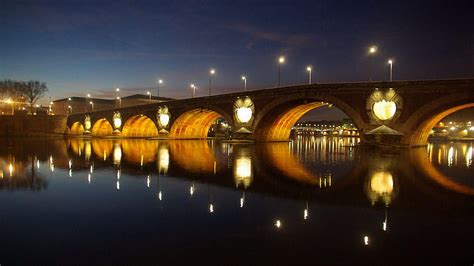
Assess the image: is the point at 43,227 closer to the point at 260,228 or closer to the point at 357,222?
the point at 260,228

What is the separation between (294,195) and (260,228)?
394 cm

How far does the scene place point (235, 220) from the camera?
26.9 ft

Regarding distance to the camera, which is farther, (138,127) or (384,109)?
(138,127)

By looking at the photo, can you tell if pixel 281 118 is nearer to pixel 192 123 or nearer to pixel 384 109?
pixel 384 109

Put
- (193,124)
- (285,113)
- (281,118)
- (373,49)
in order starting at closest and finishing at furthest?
(373,49) < (285,113) < (281,118) < (193,124)

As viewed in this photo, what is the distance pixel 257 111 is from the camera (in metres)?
41.2

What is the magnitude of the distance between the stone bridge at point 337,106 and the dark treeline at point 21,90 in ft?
148

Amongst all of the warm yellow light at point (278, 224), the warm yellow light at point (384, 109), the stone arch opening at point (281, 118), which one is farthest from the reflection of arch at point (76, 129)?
the warm yellow light at point (278, 224)

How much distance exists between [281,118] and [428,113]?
19.4 meters

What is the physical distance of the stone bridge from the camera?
94.4 ft

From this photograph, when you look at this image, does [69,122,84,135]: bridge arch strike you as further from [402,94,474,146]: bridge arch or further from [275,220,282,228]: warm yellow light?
[275,220,282,228]: warm yellow light

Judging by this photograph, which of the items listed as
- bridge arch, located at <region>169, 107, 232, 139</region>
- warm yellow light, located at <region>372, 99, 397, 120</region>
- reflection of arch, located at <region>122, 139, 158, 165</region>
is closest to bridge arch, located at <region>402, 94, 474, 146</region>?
warm yellow light, located at <region>372, 99, 397, 120</region>

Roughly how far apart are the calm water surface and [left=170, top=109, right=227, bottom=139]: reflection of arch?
1576 inches

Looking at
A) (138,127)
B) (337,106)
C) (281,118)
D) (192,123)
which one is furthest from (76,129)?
(337,106)
